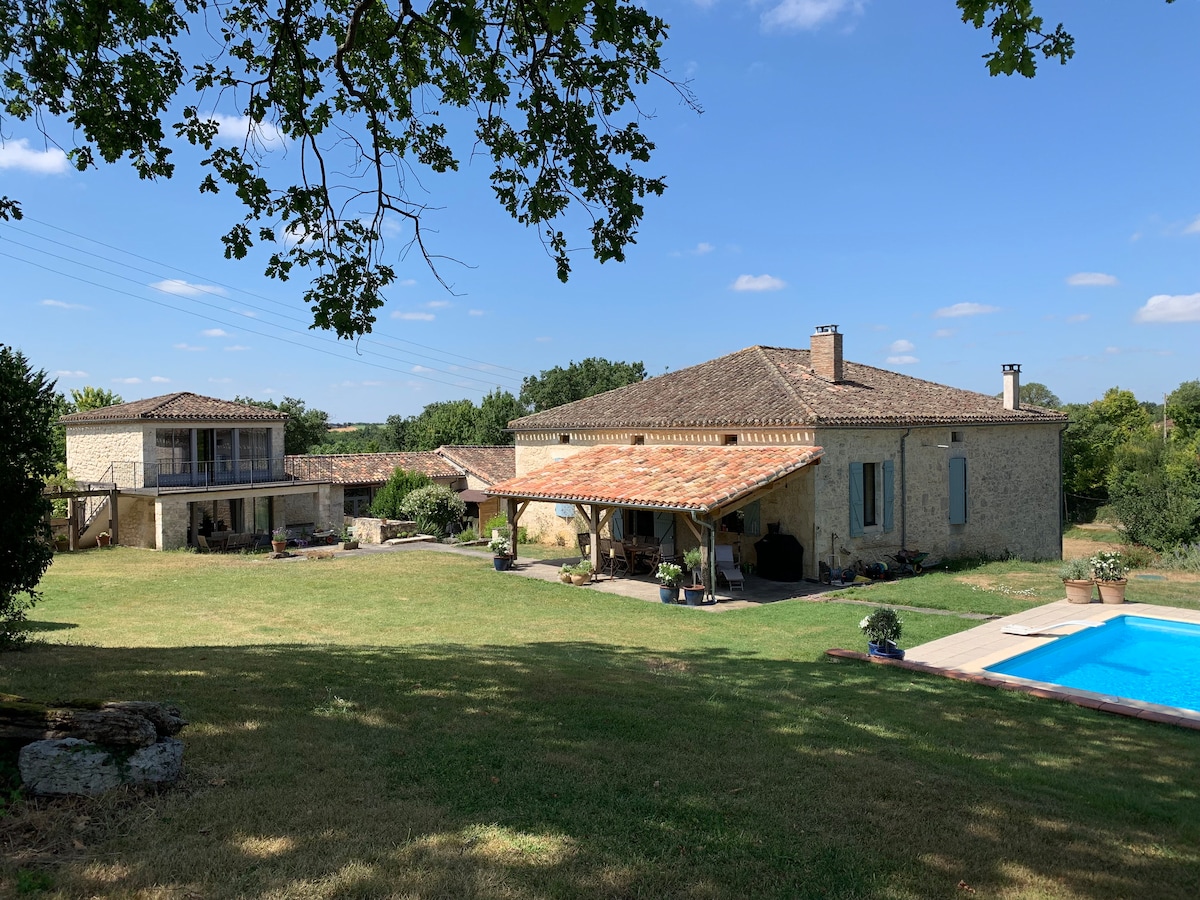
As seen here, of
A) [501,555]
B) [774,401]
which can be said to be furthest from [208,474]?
[774,401]

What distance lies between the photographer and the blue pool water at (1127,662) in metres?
10.4

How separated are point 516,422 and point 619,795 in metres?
23.2

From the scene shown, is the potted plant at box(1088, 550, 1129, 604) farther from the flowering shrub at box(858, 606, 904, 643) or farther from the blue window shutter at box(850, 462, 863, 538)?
the flowering shrub at box(858, 606, 904, 643)

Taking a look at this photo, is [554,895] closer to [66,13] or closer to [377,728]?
[377,728]

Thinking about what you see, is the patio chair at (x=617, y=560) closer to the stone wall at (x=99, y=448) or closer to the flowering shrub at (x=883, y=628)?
the flowering shrub at (x=883, y=628)

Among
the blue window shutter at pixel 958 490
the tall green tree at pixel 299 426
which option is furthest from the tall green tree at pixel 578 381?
the blue window shutter at pixel 958 490

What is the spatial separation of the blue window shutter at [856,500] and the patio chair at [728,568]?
9.98 ft

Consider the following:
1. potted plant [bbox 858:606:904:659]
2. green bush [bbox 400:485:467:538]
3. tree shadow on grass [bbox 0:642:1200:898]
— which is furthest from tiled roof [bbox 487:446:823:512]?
tree shadow on grass [bbox 0:642:1200:898]

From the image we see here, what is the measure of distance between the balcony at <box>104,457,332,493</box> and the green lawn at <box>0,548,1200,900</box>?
61.2ft

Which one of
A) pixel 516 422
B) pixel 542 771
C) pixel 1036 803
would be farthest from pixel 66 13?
pixel 516 422

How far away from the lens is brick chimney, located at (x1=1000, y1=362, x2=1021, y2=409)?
80.0ft

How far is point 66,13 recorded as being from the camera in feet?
21.9

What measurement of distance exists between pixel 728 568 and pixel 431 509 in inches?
606

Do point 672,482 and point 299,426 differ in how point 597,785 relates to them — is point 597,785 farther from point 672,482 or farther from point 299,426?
point 299,426
